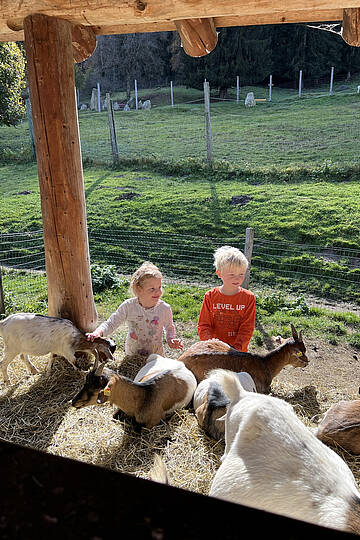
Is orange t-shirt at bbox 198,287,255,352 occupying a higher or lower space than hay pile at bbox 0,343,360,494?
higher

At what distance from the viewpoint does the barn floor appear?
316 centimetres

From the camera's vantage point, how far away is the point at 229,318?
4.42m

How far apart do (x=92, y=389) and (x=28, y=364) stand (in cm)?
151

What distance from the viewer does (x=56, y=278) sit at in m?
4.29

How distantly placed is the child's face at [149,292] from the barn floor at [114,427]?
0.73 meters

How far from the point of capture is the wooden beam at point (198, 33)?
3.74 m

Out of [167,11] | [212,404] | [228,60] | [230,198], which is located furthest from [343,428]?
[228,60]

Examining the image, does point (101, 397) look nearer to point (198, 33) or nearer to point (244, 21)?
point (198, 33)

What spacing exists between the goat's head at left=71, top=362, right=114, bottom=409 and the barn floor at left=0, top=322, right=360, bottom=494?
0.38 meters

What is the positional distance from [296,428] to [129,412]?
1546mm

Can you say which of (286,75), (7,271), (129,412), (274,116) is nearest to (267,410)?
(129,412)

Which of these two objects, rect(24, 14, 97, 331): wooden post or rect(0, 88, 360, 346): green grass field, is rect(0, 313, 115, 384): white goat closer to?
rect(24, 14, 97, 331): wooden post

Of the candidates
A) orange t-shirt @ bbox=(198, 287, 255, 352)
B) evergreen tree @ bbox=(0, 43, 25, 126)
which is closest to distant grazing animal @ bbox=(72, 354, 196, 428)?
orange t-shirt @ bbox=(198, 287, 255, 352)

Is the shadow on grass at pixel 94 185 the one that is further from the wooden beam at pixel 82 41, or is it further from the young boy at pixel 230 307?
the young boy at pixel 230 307
